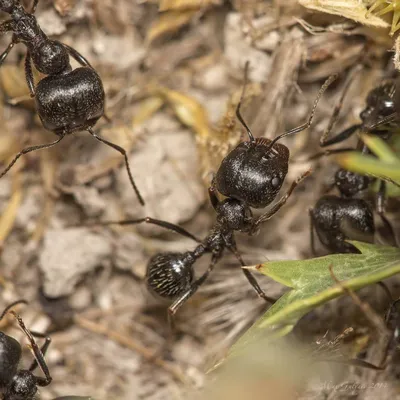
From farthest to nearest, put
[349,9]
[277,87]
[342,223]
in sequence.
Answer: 1. [277,87]
2. [342,223]
3. [349,9]

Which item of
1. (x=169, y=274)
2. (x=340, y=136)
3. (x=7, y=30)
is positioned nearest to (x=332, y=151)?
(x=340, y=136)

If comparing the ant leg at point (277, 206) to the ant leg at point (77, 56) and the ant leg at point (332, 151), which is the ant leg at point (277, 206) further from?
the ant leg at point (77, 56)

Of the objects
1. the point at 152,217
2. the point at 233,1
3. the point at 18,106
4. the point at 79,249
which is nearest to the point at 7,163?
the point at 18,106

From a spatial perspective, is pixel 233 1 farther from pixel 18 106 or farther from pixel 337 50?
pixel 18 106

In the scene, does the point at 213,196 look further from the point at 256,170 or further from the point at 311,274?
the point at 311,274

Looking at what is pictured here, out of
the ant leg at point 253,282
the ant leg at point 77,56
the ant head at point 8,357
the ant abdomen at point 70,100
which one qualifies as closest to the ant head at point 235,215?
the ant leg at point 253,282
